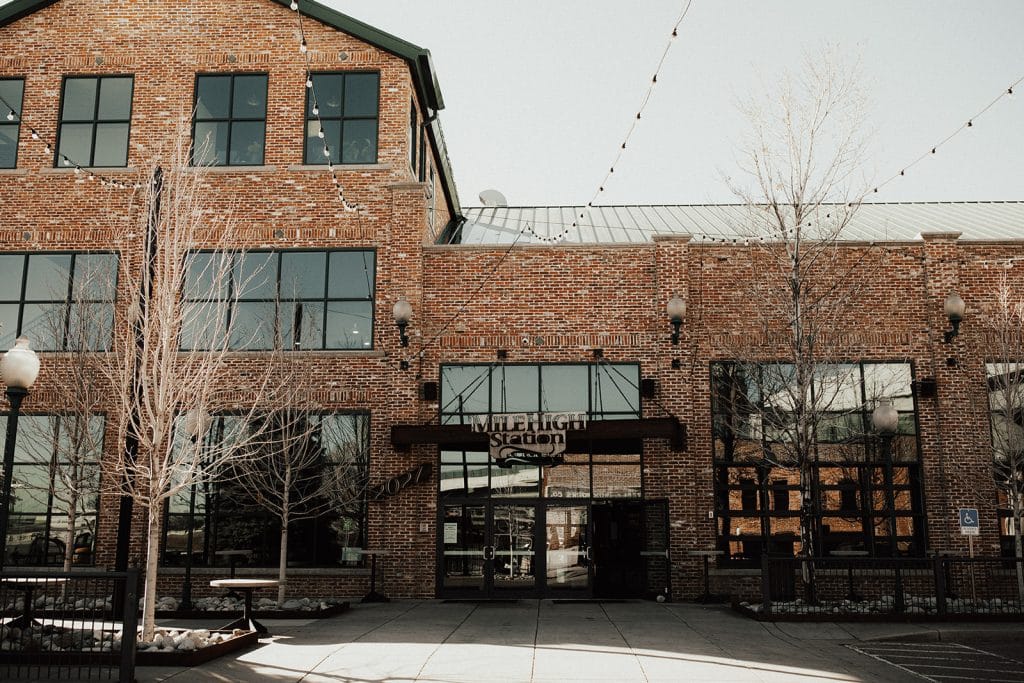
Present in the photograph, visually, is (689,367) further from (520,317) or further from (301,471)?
(301,471)

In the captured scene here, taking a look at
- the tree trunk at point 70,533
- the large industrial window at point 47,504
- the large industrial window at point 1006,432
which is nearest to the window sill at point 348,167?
the large industrial window at point 47,504

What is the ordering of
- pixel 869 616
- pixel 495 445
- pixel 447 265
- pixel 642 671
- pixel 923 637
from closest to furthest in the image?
pixel 642 671
pixel 923 637
pixel 869 616
pixel 495 445
pixel 447 265

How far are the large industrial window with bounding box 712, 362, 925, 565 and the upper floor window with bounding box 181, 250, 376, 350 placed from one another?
26.1 feet

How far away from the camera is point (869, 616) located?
1507cm

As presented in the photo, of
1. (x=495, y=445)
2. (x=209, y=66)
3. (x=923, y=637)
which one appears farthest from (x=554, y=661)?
(x=209, y=66)

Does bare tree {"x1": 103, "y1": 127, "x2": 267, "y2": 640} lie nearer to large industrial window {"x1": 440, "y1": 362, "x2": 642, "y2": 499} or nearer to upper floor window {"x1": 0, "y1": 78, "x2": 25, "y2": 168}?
large industrial window {"x1": 440, "y1": 362, "x2": 642, "y2": 499}

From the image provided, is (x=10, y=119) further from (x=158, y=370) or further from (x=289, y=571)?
(x=289, y=571)

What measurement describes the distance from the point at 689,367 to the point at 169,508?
11463 millimetres

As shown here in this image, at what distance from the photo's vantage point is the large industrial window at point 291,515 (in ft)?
62.2

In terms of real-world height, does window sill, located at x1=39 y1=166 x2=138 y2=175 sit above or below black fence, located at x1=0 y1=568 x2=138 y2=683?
above

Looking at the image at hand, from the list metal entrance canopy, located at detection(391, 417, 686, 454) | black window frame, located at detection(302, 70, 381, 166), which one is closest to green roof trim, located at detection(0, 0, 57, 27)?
black window frame, located at detection(302, 70, 381, 166)

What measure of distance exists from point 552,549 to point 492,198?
44.6ft

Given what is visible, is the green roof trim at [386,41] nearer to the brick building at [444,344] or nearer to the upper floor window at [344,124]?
the brick building at [444,344]

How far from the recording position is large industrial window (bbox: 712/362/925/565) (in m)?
19.0
